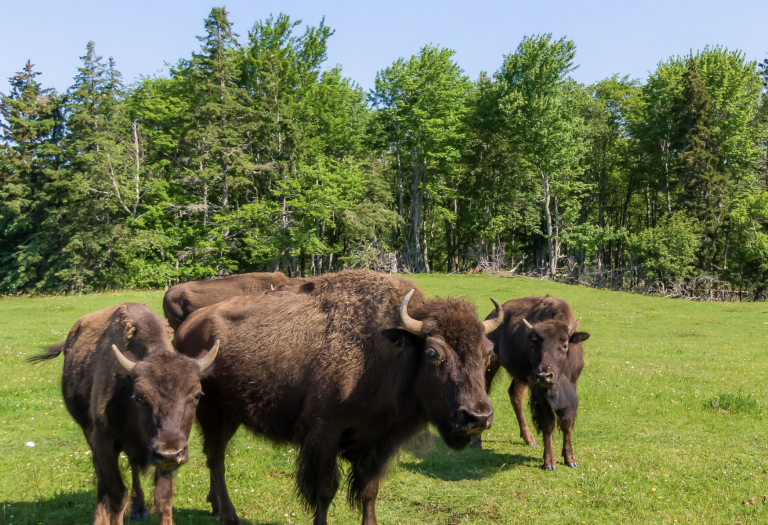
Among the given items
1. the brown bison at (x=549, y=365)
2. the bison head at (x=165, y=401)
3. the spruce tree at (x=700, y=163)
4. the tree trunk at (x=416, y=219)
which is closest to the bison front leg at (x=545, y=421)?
the brown bison at (x=549, y=365)

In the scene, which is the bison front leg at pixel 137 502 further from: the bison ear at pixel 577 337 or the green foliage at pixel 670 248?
the green foliage at pixel 670 248

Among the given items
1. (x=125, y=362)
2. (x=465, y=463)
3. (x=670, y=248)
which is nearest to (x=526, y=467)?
(x=465, y=463)

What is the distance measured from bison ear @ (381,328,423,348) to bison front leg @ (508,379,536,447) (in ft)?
15.0

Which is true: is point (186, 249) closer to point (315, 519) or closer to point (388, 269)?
point (388, 269)

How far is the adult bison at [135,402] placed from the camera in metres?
4.32

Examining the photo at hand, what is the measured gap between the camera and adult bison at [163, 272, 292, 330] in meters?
12.6

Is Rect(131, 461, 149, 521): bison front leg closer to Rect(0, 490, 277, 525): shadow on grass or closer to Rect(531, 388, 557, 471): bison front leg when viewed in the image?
Rect(0, 490, 277, 525): shadow on grass

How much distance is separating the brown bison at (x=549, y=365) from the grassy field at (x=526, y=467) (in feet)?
1.64

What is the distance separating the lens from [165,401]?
14.3 feet

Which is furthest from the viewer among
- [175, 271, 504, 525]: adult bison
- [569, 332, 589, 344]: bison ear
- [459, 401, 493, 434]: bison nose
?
[569, 332, 589, 344]: bison ear

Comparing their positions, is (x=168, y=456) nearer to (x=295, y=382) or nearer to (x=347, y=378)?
(x=295, y=382)

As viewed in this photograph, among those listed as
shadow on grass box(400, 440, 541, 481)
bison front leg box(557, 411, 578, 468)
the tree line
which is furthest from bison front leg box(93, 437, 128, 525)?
the tree line

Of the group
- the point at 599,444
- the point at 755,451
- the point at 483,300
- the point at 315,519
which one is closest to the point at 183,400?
the point at 315,519

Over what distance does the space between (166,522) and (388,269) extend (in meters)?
34.9
